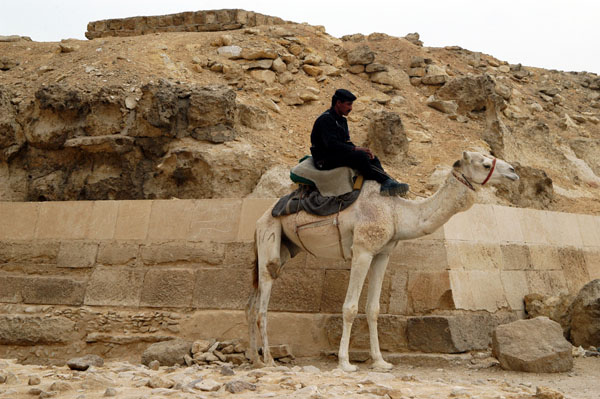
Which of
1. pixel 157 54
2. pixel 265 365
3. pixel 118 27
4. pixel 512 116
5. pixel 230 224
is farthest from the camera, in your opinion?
pixel 118 27

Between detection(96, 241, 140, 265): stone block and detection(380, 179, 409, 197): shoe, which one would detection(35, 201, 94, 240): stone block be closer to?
detection(96, 241, 140, 265): stone block

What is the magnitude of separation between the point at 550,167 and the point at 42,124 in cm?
1154

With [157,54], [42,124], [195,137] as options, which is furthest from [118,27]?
[195,137]

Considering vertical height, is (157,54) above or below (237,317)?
above

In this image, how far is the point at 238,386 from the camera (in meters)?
4.79

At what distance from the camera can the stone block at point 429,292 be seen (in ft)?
23.1

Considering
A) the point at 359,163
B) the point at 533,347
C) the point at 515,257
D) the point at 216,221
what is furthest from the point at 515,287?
the point at 216,221

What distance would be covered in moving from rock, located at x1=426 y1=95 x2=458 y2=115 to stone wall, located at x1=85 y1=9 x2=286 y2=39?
603 centimetres

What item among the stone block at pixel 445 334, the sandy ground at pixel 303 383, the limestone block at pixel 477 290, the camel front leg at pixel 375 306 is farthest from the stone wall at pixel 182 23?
the sandy ground at pixel 303 383

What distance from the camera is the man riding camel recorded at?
6.32 meters

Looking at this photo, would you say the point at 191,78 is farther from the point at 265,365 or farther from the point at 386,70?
the point at 265,365

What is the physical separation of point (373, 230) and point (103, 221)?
4.60m

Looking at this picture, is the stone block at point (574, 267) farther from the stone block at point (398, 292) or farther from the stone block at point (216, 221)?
the stone block at point (216, 221)

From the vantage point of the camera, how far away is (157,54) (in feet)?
45.8
